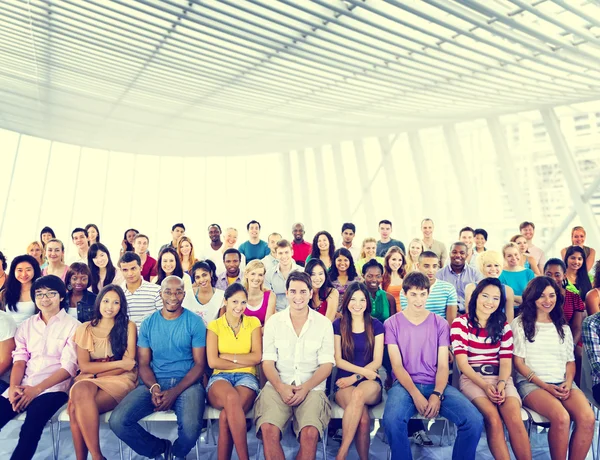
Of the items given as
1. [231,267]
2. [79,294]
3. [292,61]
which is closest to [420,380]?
[231,267]

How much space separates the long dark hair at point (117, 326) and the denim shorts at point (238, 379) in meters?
0.70

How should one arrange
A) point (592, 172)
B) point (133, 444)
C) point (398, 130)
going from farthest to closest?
1. point (398, 130)
2. point (592, 172)
3. point (133, 444)

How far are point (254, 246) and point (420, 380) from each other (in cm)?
359

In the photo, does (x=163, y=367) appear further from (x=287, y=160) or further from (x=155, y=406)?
(x=287, y=160)

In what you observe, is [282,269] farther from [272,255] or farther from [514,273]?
[514,273]

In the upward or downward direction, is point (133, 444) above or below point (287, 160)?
below

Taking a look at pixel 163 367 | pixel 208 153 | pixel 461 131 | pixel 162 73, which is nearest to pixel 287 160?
pixel 208 153

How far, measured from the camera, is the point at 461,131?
11680 millimetres

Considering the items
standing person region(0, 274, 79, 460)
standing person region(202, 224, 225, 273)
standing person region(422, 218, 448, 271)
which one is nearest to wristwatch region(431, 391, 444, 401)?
standing person region(0, 274, 79, 460)

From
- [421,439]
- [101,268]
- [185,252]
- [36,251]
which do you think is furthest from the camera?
[36,251]

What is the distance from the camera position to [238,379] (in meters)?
3.45

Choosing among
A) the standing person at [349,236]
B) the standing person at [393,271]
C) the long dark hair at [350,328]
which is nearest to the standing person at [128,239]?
the standing person at [349,236]

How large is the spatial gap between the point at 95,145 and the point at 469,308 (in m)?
15.2

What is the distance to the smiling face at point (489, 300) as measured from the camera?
3.37 meters
